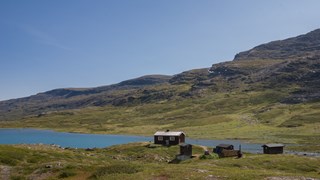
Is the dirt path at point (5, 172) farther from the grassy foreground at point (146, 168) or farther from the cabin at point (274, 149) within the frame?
the cabin at point (274, 149)

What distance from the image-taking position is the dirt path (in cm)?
5122

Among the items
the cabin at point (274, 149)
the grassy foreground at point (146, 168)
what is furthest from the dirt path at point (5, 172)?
the cabin at point (274, 149)

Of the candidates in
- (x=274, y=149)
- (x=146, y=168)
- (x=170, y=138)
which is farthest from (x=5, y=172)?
(x=274, y=149)

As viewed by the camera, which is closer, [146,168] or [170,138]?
[146,168]

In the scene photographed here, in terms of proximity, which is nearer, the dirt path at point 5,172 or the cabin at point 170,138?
the dirt path at point 5,172

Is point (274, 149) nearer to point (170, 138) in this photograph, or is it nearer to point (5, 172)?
point (170, 138)

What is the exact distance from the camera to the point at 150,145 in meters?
117

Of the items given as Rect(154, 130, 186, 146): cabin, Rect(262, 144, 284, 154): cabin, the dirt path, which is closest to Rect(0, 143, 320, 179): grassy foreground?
the dirt path

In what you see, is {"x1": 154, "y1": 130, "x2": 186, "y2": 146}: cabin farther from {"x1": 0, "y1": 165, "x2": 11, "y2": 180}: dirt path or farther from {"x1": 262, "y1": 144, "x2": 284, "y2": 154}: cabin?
{"x1": 0, "y1": 165, "x2": 11, "y2": 180}: dirt path

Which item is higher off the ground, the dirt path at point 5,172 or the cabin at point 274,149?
the dirt path at point 5,172

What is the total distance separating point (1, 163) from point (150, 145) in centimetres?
5936

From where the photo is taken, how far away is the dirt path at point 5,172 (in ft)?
168

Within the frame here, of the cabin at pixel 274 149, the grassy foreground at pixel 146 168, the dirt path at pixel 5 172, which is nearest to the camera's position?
the grassy foreground at pixel 146 168

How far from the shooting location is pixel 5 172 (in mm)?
54812
